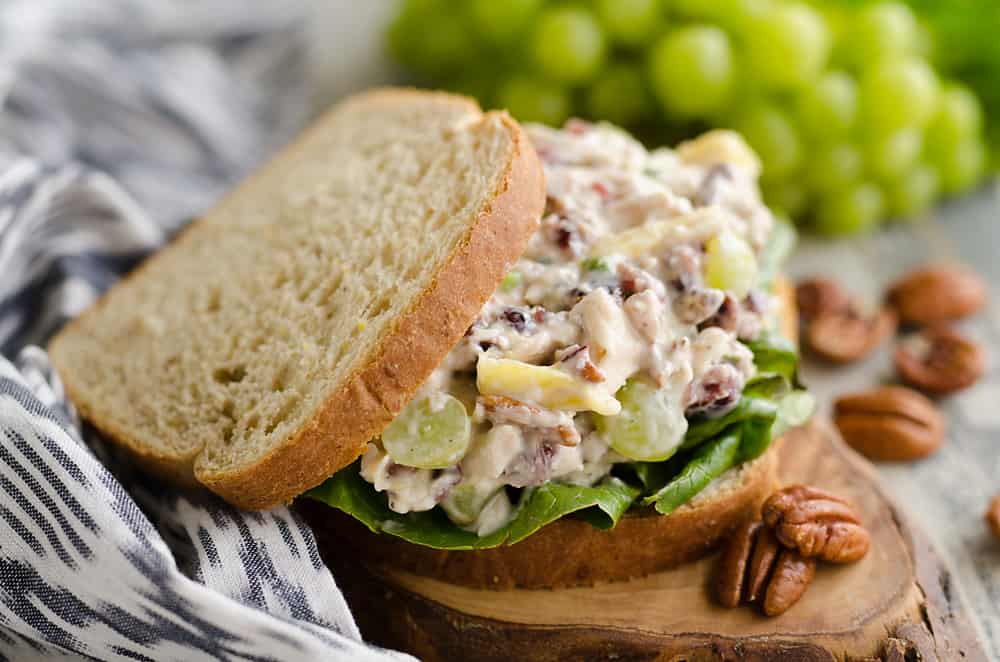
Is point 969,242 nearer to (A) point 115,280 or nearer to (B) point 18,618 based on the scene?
(A) point 115,280

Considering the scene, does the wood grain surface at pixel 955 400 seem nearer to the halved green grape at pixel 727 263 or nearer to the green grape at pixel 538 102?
the halved green grape at pixel 727 263

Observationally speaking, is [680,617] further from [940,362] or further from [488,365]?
[940,362]

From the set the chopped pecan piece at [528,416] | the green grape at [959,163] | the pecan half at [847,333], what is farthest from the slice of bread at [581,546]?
the green grape at [959,163]

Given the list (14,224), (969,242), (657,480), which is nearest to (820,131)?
(969,242)

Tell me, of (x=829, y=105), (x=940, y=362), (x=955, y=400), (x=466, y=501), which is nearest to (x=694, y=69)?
(x=829, y=105)

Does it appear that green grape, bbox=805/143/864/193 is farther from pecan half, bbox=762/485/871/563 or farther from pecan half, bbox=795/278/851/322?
pecan half, bbox=762/485/871/563

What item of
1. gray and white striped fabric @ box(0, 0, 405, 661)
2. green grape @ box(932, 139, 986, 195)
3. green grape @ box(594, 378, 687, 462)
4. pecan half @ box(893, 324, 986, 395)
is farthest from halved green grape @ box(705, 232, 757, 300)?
green grape @ box(932, 139, 986, 195)
